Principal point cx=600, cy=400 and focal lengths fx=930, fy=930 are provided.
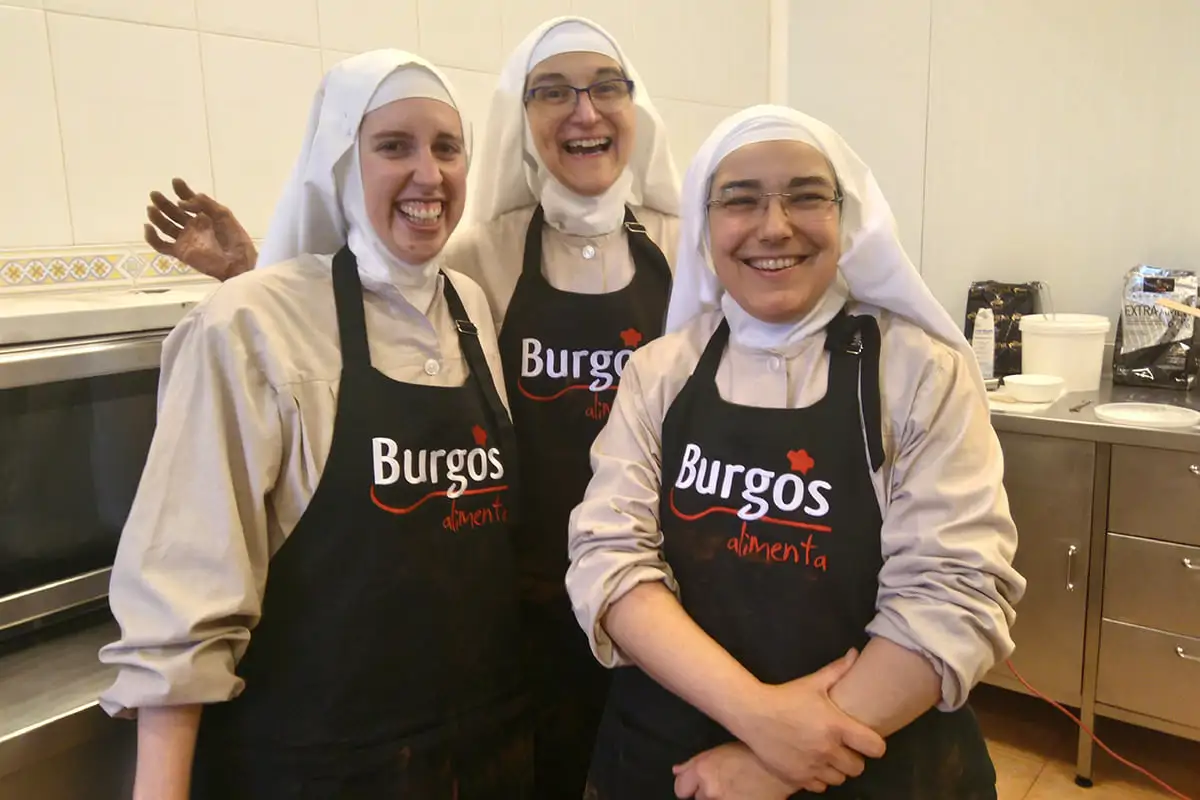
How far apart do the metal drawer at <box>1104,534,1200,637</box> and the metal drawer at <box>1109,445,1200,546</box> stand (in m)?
0.03

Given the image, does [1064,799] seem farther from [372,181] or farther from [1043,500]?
[372,181]

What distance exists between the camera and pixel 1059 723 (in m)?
2.79

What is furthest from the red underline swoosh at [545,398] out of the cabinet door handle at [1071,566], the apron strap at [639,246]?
the cabinet door handle at [1071,566]

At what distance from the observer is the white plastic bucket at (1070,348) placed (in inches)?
109

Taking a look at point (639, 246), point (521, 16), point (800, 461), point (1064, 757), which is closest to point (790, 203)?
point (800, 461)

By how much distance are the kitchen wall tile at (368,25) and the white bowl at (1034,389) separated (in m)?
1.86

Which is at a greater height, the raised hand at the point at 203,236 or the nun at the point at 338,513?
the raised hand at the point at 203,236

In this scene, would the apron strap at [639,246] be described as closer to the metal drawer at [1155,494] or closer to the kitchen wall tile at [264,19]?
the kitchen wall tile at [264,19]

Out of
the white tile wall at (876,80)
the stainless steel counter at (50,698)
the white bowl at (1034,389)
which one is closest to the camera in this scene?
the stainless steel counter at (50,698)

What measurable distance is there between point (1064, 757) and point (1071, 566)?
1.94 ft

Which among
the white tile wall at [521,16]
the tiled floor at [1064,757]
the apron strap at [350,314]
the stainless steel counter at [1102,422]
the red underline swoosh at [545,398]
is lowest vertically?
the tiled floor at [1064,757]

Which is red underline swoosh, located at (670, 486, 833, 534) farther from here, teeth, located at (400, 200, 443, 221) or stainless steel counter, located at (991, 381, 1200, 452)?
stainless steel counter, located at (991, 381, 1200, 452)

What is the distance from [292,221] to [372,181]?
0.49 ft

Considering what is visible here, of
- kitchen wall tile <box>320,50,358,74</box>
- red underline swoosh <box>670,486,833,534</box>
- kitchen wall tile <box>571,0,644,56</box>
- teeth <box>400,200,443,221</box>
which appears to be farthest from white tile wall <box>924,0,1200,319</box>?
teeth <box>400,200,443,221</box>
